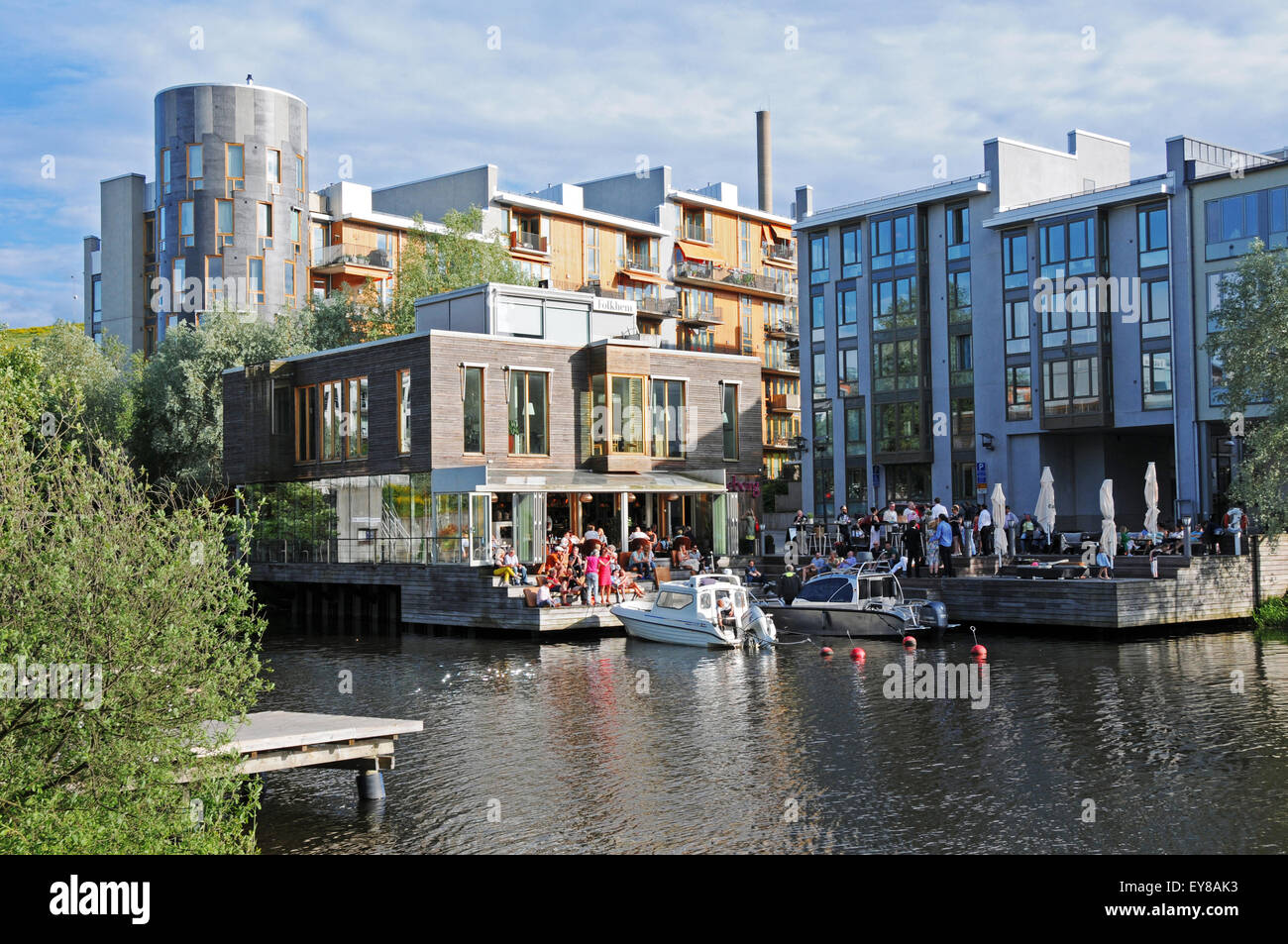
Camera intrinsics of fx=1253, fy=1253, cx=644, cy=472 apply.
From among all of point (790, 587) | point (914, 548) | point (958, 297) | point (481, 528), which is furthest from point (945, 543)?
point (958, 297)

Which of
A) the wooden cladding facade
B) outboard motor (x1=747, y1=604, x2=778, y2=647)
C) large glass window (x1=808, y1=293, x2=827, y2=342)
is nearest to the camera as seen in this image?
outboard motor (x1=747, y1=604, x2=778, y2=647)

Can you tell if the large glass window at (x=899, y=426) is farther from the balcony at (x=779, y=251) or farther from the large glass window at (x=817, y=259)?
the balcony at (x=779, y=251)

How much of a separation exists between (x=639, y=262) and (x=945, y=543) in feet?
160

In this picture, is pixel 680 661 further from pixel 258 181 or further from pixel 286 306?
pixel 258 181

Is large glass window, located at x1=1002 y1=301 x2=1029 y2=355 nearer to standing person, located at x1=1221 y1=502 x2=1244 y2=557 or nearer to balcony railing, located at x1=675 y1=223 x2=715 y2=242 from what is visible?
standing person, located at x1=1221 y1=502 x2=1244 y2=557

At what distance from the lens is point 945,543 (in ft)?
116

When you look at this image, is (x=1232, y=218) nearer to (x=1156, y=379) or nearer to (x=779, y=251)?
(x=1156, y=379)

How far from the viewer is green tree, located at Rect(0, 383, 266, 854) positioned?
901 centimetres

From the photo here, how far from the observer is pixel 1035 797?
14.6 meters

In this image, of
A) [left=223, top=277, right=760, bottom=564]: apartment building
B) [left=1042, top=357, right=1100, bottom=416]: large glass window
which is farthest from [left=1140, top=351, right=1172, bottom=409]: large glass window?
[left=223, top=277, right=760, bottom=564]: apartment building

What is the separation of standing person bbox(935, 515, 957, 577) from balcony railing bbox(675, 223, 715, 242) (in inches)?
1975

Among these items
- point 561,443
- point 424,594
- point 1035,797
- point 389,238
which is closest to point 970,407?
point 561,443

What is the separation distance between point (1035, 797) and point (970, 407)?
44.3m

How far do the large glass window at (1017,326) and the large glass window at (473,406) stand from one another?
85.5ft
